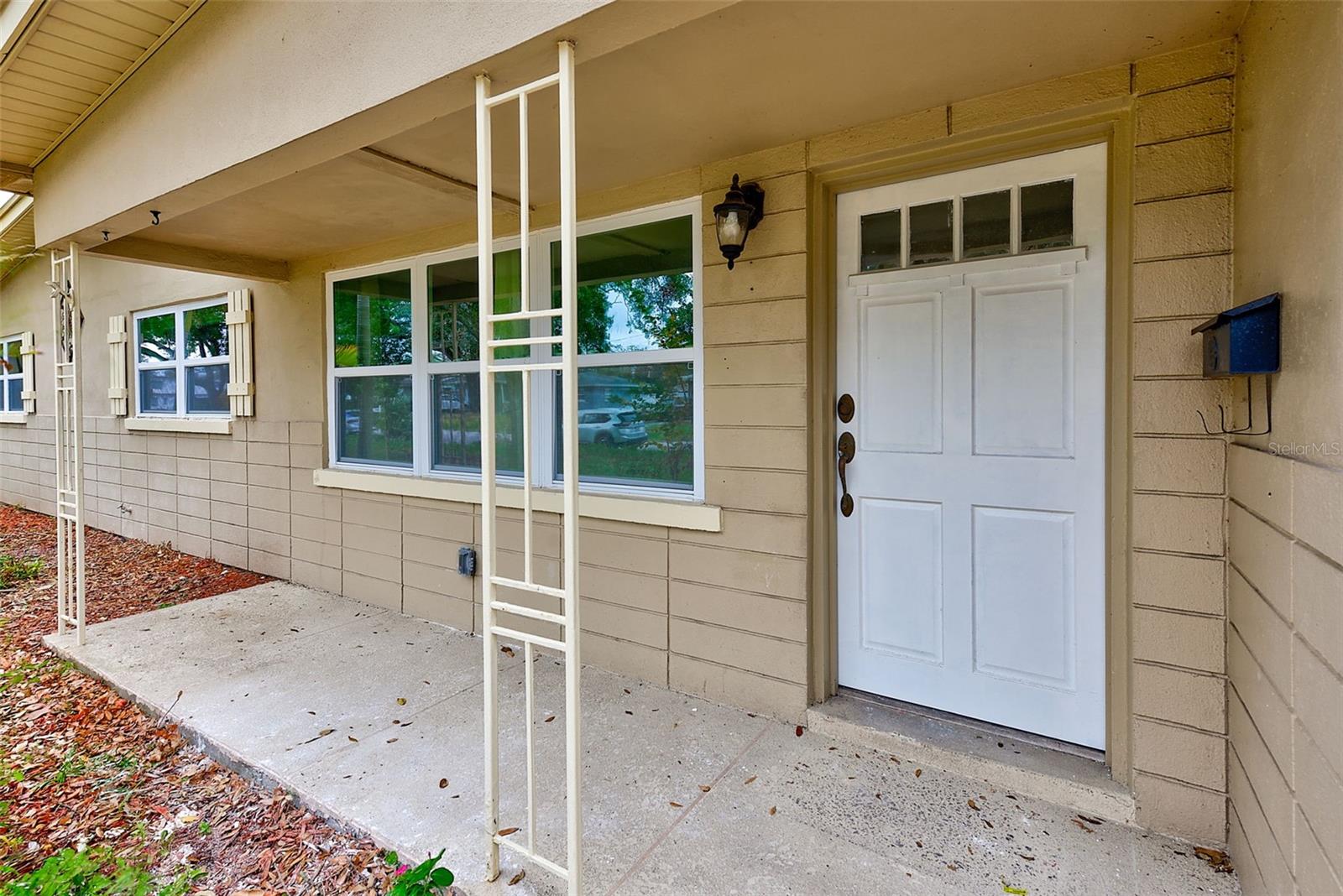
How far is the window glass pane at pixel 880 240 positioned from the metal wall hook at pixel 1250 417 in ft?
3.58

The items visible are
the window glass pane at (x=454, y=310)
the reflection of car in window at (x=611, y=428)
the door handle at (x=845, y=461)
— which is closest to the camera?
the door handle at (x=845, y=461)

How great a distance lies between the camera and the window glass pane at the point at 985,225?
2.22 metres

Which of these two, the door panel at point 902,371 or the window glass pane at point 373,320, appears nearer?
the door panel at point 902,371

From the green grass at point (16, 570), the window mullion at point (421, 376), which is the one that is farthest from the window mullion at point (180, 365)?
the window mullion at point (421, 376)

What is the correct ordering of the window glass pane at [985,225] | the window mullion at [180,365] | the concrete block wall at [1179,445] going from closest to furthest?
the concrete block wall at [1179,445], the window glass pane at [985,225], the window mullion at [180,365]

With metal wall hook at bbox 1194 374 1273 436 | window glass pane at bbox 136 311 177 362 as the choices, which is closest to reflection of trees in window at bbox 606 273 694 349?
metal wall hook at bbox 1194 374 1273 436

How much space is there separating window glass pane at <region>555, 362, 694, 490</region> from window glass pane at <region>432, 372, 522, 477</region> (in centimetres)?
36

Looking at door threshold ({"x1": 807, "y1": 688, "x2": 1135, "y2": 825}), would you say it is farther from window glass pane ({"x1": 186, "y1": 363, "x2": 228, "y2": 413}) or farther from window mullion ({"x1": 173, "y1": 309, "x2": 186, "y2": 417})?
window mullion ({"x1": 173, "y1": 309, "x2": 186, "y2": 417})

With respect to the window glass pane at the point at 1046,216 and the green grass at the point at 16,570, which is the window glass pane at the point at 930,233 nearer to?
the window glass pane at the point at 1046,216

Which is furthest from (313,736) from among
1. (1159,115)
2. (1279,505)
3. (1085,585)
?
(1159,115)

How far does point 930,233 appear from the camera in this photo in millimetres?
2354

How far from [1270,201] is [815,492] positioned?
149 cm

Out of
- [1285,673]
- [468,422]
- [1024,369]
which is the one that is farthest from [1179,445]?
[468,422]

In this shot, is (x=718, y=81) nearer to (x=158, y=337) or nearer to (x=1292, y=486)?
(x=1292, y=486)
